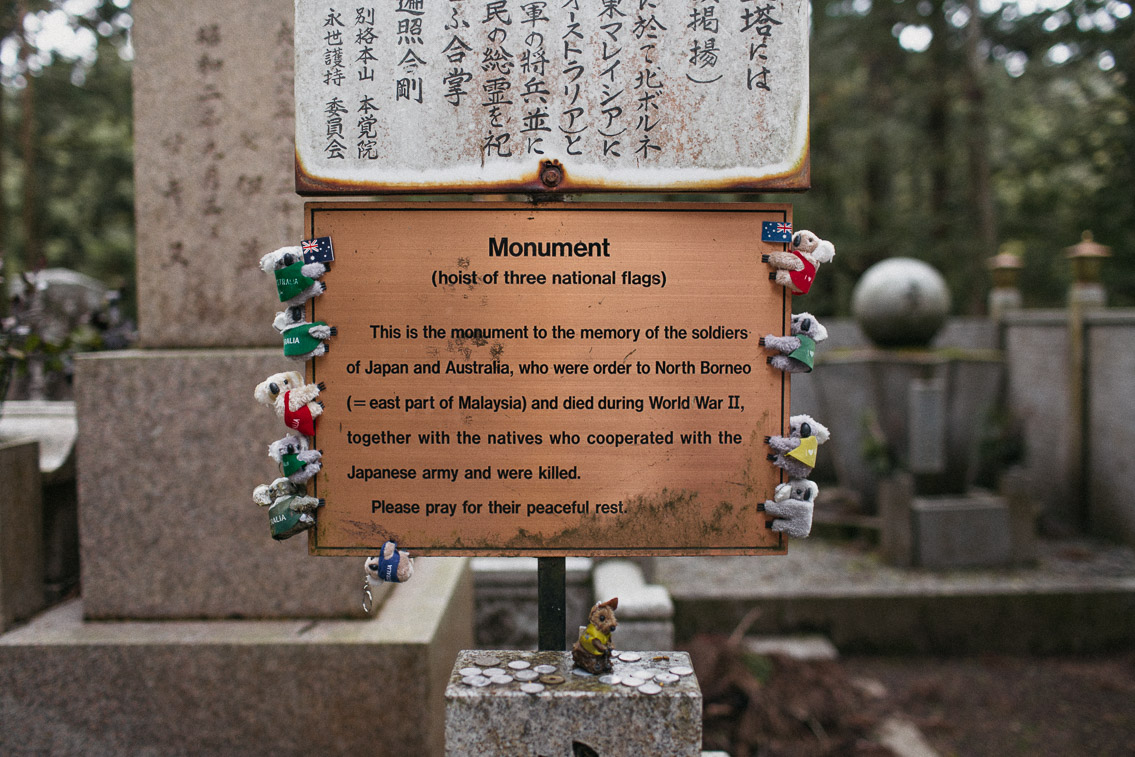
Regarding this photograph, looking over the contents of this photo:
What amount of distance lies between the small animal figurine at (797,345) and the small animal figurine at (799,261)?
3.0 inches

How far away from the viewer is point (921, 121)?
47.9 ft

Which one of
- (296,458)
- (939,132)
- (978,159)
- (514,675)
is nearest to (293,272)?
(296,458)

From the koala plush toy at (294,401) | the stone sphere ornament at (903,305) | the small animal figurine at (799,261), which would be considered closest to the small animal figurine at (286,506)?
the koala plush toy at (294,401)

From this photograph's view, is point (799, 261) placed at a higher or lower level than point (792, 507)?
higher

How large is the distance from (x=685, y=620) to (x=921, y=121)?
515 inches

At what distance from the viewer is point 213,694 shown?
8.51 ft

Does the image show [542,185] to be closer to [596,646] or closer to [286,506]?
[286,506]

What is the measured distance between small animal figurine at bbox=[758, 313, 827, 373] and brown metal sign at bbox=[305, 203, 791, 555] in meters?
0.03

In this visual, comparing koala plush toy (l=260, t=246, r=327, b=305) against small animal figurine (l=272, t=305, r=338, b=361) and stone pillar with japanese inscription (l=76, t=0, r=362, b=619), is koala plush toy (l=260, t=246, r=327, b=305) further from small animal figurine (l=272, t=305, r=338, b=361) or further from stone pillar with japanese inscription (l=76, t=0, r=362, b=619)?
stone pillar with japanese inscription (l=76, t=0, r=362, b=619)

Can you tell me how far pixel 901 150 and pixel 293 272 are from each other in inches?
637

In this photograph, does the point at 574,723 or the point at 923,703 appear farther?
the point at 923,703

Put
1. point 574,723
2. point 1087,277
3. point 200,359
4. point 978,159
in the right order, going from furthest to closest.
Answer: point 978,159 < point 1087,277 < point 200,359 < point 574,723

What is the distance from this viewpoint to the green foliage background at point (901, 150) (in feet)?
39.4

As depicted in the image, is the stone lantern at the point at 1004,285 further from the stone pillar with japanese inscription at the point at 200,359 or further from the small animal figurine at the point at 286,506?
the small animal figurine at the point at 286,506
